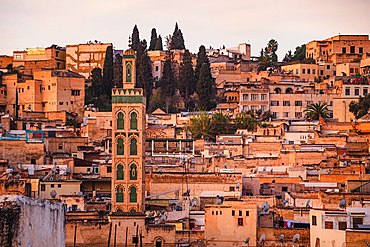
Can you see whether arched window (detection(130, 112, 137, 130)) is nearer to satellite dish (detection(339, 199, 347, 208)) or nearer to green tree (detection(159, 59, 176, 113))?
satellite dish (detection(339, 199, 347, 208))

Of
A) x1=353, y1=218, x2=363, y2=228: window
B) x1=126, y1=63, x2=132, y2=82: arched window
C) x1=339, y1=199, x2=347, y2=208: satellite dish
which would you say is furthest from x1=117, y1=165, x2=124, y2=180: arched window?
x1=353, y1=218, x2=363, y2=228: window

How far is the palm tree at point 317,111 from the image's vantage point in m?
59.1

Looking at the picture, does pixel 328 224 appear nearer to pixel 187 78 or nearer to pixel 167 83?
pixel 167 83

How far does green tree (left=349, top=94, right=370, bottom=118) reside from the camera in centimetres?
5498

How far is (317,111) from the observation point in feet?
194

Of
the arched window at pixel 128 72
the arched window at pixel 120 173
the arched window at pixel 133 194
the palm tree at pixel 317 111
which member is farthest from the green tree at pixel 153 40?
the arched window at pixel 133 194

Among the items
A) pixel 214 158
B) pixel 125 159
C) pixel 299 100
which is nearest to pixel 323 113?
pixel 299 100

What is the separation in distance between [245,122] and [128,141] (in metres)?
26.3

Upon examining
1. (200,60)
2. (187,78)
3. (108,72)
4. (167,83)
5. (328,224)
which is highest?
(200,60)

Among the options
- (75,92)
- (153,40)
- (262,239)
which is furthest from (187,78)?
(262,239)

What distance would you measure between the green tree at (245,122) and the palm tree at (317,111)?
484 cm

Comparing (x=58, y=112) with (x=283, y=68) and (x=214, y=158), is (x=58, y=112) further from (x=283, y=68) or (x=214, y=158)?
(x=283, y=68)

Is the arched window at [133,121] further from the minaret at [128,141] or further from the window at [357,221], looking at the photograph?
the window at [357,221]

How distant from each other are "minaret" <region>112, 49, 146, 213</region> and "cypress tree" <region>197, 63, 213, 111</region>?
32407mm
